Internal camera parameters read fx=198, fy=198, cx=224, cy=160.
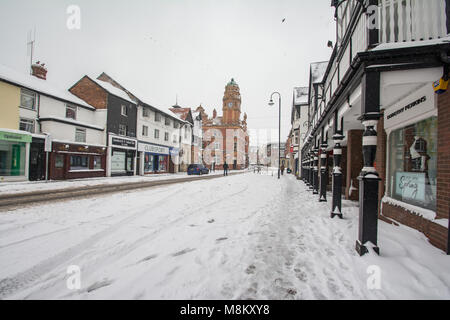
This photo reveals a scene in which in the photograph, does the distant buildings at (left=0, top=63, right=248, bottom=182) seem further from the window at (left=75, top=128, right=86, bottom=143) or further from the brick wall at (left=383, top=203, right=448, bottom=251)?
the brick wall at (left=383, top=203, right=448, bottom=251)

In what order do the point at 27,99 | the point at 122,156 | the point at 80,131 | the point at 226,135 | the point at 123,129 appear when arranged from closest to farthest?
1. the point at 27,99
2. the point at 80,131
3. the point at 122,156
4. the point at 123,129
5. the point at 226,135

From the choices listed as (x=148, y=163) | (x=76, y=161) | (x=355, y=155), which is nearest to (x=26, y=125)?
(x=76, y=161)

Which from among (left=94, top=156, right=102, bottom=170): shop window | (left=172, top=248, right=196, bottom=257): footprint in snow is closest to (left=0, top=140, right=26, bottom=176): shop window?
(left=94, top=156, right=102, bottom=170): shop window

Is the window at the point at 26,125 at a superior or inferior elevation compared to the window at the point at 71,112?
inferior

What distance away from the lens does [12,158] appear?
13.9 metres

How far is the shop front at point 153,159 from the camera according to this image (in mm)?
24481

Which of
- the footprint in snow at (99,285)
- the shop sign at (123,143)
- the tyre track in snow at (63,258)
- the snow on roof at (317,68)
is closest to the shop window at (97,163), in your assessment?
the shop sign at (123,143)

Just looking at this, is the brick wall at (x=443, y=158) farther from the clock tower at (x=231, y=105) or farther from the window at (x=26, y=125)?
the clock tower at (x=231, y=105)

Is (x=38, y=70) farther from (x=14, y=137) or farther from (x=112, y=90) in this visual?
(x=14, y=137)

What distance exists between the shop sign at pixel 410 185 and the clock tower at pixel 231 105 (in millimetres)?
55620

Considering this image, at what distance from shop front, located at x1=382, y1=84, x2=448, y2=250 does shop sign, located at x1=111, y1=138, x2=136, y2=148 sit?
22.0 meters

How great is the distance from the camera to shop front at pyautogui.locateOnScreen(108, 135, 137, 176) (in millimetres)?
20453

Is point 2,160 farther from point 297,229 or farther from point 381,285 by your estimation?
point 381,285

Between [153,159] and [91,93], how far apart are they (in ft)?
34.0
